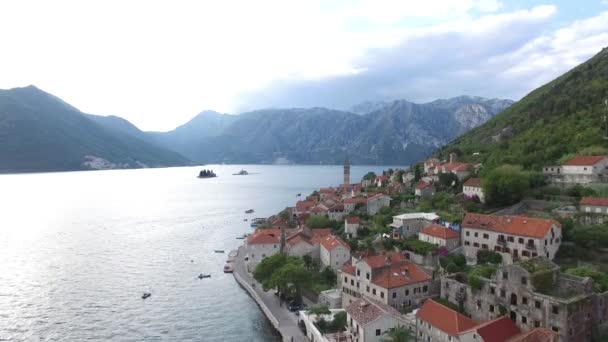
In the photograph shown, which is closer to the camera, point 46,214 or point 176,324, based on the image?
point 176,324

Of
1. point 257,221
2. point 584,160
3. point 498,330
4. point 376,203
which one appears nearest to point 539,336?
point 498,330

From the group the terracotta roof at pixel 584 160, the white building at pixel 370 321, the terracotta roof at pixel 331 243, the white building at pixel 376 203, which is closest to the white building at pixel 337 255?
the terracotta roof at pixel 331 243

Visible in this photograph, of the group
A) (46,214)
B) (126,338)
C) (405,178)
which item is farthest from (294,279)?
(46,214)

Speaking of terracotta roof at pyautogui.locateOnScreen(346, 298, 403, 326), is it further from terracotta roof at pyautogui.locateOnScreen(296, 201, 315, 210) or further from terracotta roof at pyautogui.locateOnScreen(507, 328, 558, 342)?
terracotta roof at pyautogui.locateOnScreen(296, 201, 315, 210)

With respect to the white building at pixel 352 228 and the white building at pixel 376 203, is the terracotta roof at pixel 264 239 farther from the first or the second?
the white building at pixel 376 203

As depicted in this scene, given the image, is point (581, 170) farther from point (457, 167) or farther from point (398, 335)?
point (398, 335)

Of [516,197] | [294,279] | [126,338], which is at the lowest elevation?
[126,338]

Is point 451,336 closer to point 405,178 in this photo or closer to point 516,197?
point 516,197
